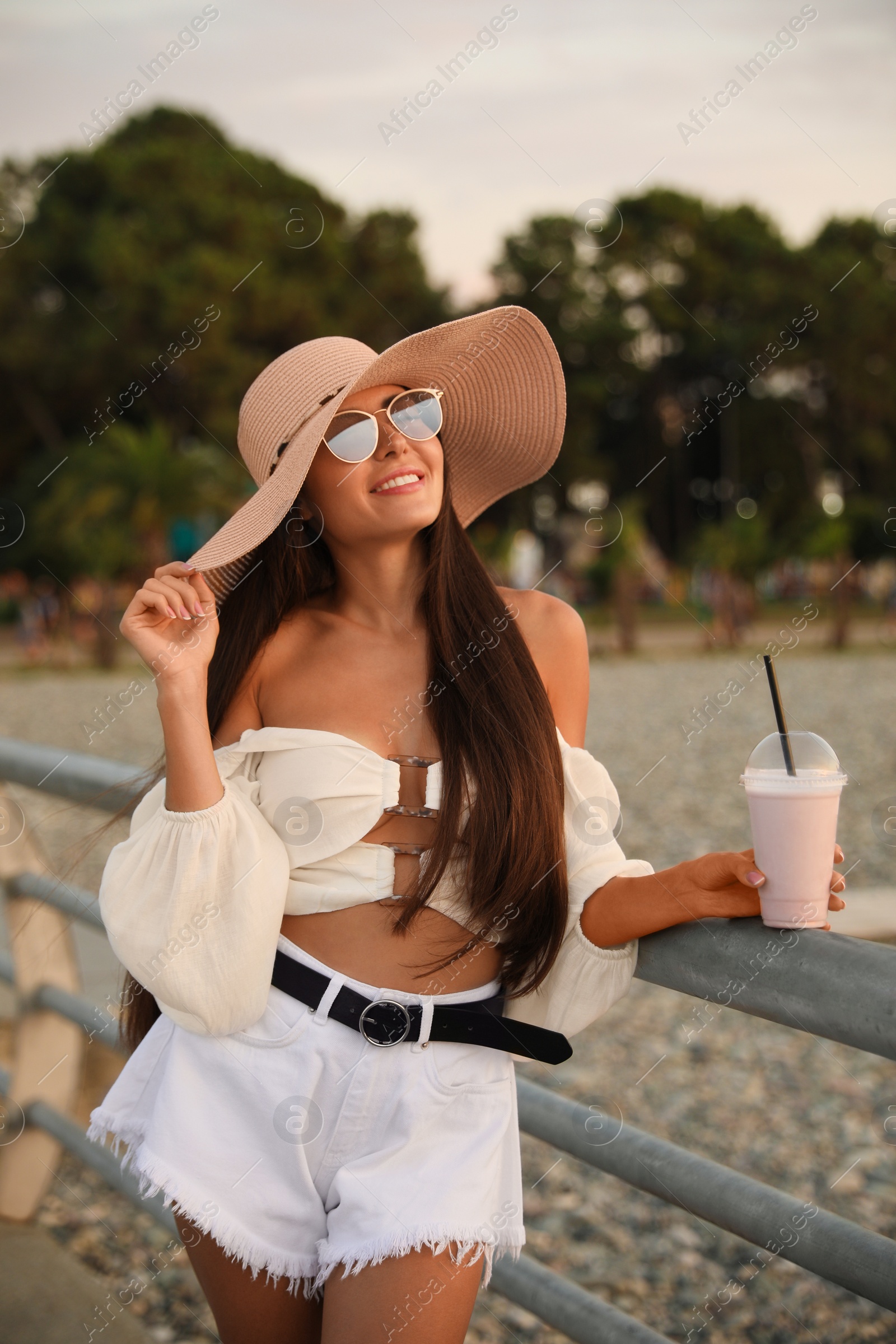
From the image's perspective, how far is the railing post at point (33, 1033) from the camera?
9.28 feet

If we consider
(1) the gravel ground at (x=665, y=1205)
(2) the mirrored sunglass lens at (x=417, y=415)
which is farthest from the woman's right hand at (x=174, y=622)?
(1) the gravel ground at (x=665, y=1205)

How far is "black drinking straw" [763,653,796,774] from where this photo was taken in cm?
127

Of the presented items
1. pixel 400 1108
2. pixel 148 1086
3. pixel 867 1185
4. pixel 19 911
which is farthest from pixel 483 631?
pixel 867 1185

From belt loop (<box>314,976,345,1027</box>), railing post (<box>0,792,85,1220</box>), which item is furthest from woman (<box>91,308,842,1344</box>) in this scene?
railing post (<box>0,792,85,1220</box>)

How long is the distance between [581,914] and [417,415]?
0.79 meters

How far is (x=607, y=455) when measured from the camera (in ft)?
132

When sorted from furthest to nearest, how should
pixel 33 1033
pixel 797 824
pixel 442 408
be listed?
pixel 33 1033 < pixel 442 408 < pixel 797 824

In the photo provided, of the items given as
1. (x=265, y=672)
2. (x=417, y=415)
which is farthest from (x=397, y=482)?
(x=265, y=672)

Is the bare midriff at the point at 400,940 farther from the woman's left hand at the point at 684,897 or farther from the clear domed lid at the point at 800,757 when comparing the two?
the clear domed lid at the point at 800,757

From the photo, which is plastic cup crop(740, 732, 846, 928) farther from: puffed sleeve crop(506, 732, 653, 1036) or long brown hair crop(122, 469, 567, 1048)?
long brown hair crop(122, 469, 567, 1048)

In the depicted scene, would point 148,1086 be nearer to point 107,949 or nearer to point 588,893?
point 588,893

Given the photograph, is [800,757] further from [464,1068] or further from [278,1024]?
[278,1024]

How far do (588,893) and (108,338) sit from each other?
29.1 m

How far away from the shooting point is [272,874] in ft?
5.50
